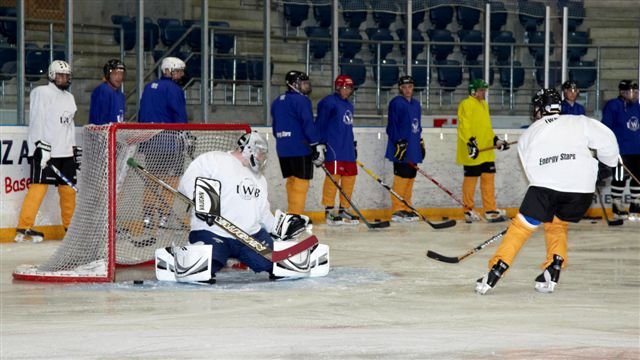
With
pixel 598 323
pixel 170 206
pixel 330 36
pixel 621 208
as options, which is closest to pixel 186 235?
pixel 170 206

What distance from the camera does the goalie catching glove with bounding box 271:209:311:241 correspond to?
7.22 m

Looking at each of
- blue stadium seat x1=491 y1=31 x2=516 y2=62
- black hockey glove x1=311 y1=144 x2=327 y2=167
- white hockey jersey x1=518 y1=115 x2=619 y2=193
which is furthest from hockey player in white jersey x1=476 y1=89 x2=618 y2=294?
blue stadium seat x1=491 y1=31 x2=516 y2=62

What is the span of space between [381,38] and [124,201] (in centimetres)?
534

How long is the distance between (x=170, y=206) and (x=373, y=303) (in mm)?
1928

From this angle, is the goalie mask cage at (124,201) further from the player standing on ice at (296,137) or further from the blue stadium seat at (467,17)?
the blue stadium seat at (467,17)

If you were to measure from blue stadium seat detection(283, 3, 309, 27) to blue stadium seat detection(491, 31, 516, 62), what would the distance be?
76.7 inches

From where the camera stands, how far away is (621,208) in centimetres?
1202

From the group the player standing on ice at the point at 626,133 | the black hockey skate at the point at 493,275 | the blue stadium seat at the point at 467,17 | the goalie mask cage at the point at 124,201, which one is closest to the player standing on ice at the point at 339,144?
the blue stadium seat at the point at 467,17

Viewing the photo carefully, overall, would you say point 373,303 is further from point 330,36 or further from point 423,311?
point 330,36

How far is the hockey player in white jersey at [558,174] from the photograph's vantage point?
6.71 meters

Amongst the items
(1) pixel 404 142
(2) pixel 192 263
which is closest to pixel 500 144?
(1) pixel 404 142

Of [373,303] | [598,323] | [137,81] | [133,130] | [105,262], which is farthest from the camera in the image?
[137,81]

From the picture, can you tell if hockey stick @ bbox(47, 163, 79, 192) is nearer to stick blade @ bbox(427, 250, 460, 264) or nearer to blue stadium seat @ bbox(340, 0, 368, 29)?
stick blade @ bbox(427, 250, 460, 264)

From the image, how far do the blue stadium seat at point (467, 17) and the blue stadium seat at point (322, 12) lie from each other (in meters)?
1.30
